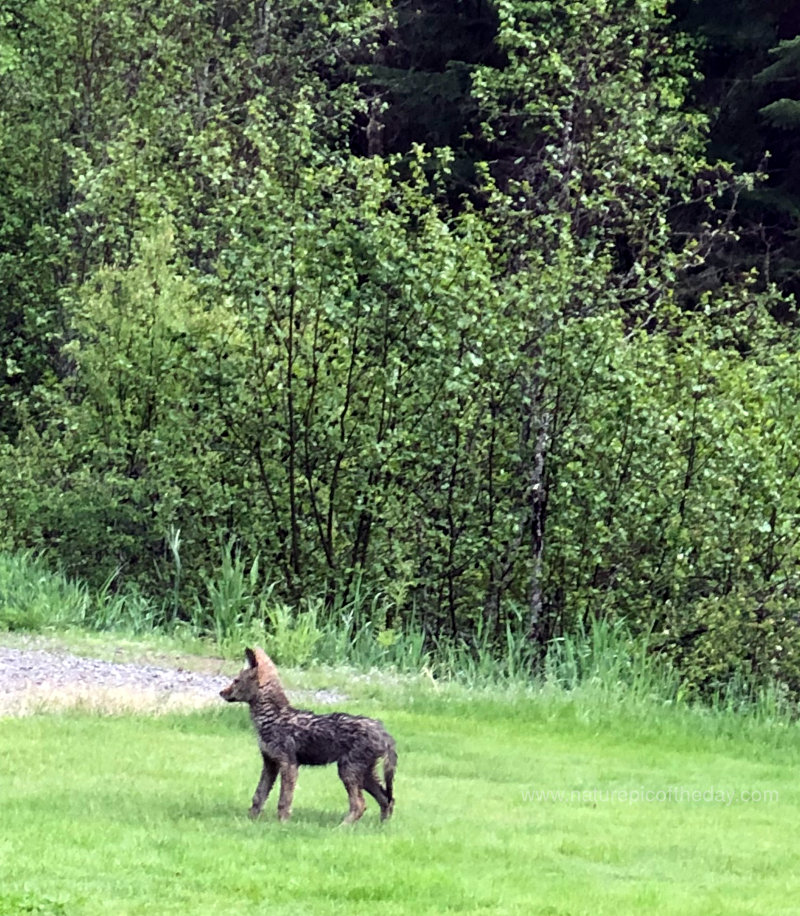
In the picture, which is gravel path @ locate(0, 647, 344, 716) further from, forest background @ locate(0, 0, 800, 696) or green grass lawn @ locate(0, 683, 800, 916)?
forest background @ locate(0, 0, 800, 696)

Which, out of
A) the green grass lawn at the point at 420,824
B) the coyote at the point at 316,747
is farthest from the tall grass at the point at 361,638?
the coyote at the point at 316,747

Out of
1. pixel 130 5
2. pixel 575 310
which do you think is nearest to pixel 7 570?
pixel 575 310

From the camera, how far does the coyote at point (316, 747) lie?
26.8 feet

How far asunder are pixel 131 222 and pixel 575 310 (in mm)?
10274

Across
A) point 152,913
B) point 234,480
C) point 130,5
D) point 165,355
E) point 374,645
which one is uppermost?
point 130,5

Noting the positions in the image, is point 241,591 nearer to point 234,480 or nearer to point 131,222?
point 234,480

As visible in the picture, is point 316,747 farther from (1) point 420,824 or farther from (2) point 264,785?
(1) point 420,824

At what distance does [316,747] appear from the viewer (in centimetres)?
830

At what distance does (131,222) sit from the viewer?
85.1 ft

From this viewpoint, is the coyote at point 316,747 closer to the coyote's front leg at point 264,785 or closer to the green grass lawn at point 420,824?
the coyote's front leg at point 264,785

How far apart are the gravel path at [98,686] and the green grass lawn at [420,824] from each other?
0.44 m

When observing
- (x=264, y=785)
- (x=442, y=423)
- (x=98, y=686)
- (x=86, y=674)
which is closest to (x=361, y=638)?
(x=442, y=423)

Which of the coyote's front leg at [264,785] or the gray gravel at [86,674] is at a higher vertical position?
the gray gravel at [86,674]

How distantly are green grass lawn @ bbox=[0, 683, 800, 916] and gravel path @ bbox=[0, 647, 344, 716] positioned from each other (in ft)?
1.46
